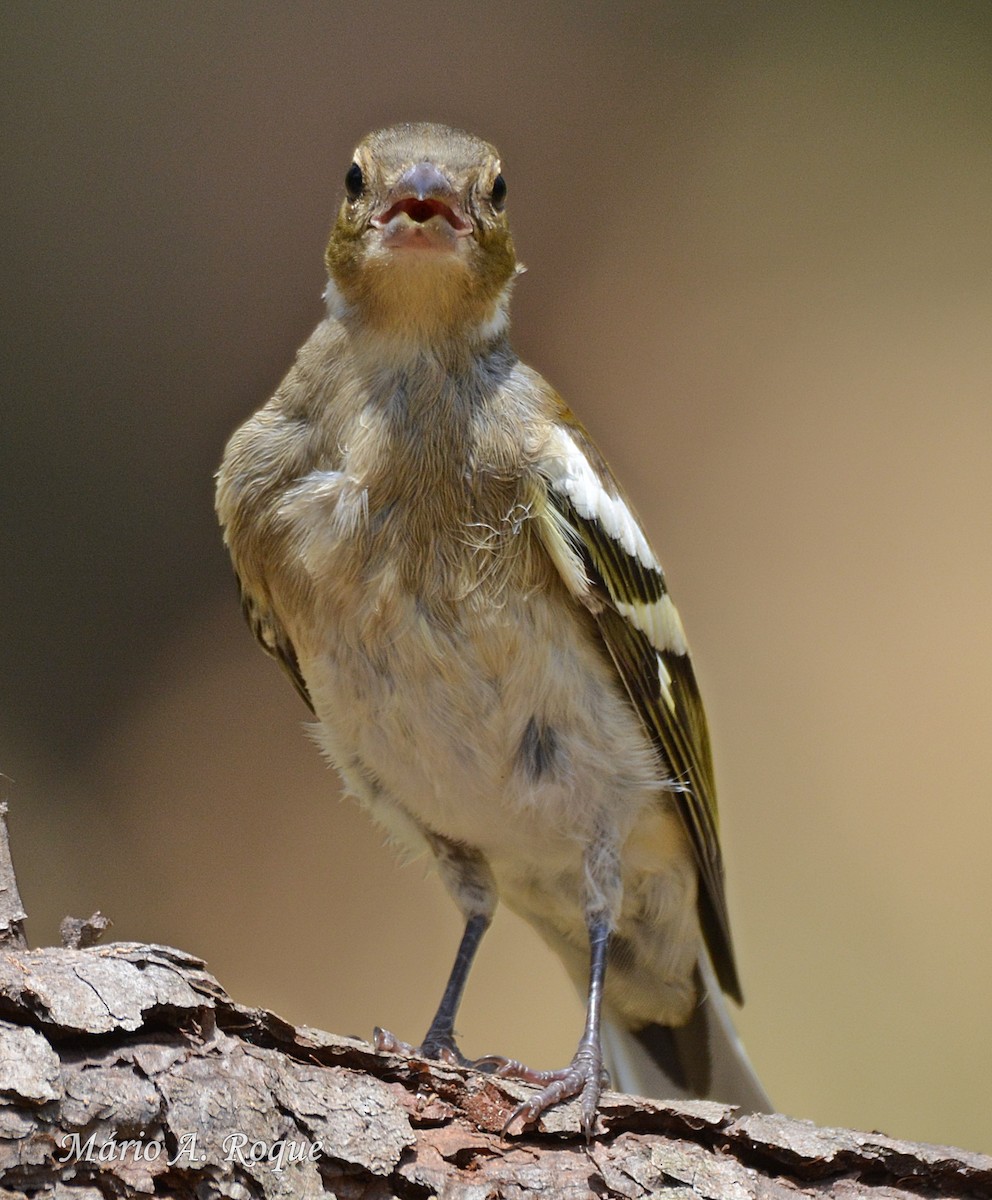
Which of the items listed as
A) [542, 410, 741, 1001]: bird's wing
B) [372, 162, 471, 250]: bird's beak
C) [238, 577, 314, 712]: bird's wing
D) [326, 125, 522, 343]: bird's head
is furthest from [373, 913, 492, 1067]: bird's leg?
[372, 162, 471, 250]: bird's beak

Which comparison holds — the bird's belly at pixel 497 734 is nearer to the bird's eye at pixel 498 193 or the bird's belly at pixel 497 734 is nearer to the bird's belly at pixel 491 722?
the bird's belly at pixel 491 722

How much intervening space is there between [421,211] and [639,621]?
86cm

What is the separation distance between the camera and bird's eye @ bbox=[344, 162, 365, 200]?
2.22 metres

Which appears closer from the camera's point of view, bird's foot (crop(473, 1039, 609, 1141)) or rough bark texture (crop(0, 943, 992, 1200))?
rough bark texture (crop(0, 943, 992, 1200))

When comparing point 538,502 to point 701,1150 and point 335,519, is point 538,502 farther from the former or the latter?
point 701,1150

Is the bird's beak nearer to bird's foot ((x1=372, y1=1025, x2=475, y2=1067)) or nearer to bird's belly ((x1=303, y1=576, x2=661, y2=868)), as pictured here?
bird's belly ((x1=303, y1=576, x2=661, y2=868))

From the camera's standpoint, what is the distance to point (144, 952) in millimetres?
1627

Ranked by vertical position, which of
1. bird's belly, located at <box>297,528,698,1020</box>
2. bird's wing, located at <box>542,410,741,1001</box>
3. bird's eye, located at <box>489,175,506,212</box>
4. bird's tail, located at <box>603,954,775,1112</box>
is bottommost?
bird's tail, located at <box>603,954,775,1112</box>

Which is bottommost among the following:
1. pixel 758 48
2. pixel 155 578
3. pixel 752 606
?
pixel 155 578

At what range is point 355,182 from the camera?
2.24m

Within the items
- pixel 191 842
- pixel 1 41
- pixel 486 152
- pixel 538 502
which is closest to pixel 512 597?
pixel 538 502

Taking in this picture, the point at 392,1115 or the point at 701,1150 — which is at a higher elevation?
the point at 701,1150

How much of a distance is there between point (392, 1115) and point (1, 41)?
10.4ft

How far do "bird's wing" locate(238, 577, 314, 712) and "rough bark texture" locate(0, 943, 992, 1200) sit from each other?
0.87 m
